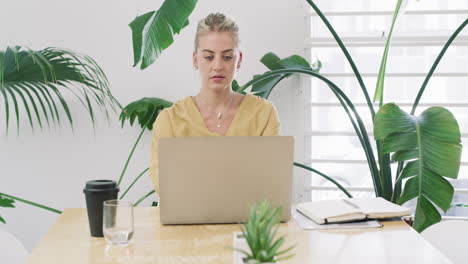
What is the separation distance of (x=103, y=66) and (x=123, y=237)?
2.02 metres

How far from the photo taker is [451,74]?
314cm

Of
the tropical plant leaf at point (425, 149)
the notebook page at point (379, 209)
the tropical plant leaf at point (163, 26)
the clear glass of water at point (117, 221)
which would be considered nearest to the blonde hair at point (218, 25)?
the tropical plant leaf at point (163, 26)

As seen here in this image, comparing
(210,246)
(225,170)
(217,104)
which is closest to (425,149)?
(217,104)

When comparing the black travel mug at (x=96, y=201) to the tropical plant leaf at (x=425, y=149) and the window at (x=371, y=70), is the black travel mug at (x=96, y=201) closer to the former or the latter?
the tropical plant leaf at (x=425, y=149)

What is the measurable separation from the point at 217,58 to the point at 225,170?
2.39 feet

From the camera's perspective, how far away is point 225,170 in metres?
1.50

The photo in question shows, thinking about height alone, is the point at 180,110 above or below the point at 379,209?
above

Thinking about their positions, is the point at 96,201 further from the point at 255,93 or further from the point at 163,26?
the point at 255,93

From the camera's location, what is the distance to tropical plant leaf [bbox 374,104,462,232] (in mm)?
2357

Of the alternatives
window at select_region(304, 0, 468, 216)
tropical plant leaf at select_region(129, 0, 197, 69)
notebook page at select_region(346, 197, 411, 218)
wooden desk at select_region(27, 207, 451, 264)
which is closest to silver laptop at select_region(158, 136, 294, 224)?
wooden desk at select_region(27, 207, 451, 264)

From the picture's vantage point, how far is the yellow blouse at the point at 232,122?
2240 mm

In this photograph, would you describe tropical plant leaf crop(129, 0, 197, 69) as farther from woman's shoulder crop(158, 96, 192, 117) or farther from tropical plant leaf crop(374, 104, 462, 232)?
tropical plant leaf crop(374, 104, 462, 232)

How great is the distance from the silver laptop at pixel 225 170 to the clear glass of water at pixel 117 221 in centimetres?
15

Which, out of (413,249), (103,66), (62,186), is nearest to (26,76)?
(103,66)
